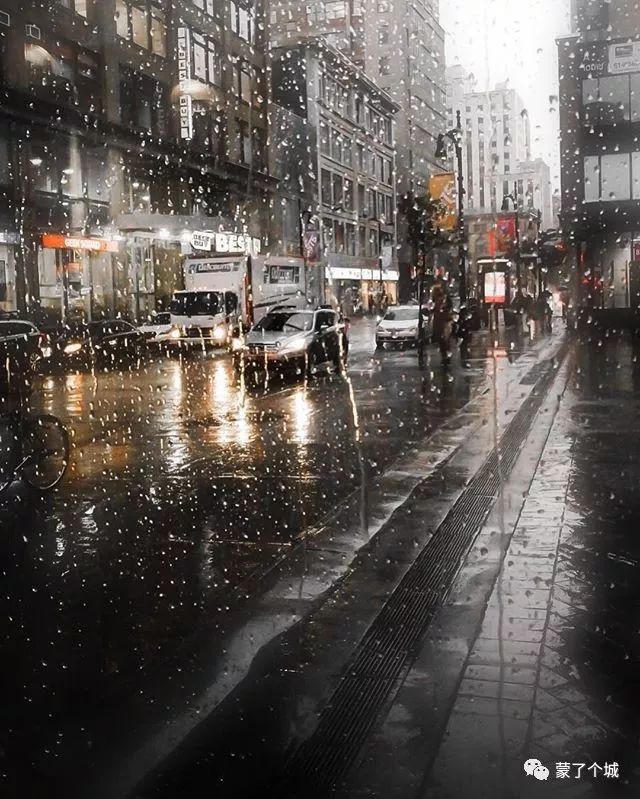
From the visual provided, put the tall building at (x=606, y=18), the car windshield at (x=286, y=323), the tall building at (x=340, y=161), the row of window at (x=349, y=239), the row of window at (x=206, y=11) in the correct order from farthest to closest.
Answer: the row of window at (x=349, y=239)
the tall building at (x=340, y=161)
the tall building at (x=606, y=18)
the row of window at (x=206, y=11)
the car windshield at (x=286, y=323)

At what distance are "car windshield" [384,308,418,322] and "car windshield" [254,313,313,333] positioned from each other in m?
9.17

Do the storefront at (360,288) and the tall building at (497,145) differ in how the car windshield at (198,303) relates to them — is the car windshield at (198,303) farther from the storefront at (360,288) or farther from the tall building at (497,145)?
the tall building at (497,145)

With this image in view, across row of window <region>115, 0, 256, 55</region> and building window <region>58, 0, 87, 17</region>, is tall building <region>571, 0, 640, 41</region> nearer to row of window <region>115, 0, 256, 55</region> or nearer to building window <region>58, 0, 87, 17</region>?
row of window <region>115, 0, 256, 55</region>

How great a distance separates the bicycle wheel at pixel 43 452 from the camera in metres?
8.95

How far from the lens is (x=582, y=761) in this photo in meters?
3.48

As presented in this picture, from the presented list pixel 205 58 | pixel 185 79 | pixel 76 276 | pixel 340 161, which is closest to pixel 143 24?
pixel 185 79

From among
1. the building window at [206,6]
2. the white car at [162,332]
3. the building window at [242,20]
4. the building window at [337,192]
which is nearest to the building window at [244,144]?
the building window at [242,20]

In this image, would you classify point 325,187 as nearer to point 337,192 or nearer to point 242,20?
point 337,192

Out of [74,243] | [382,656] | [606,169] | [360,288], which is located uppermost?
[606,169]

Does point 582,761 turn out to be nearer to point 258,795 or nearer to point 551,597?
point 258,795

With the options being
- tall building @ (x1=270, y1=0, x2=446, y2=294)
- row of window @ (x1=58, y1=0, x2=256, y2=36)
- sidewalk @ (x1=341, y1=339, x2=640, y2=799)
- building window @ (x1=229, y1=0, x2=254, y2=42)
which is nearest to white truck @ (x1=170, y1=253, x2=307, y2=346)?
row of window @ (x1=58, y1=0, x2=256, y2=36)

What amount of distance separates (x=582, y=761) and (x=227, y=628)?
87.8 inches

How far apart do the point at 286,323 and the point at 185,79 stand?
26.2 meters

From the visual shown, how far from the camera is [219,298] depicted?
33.1m
